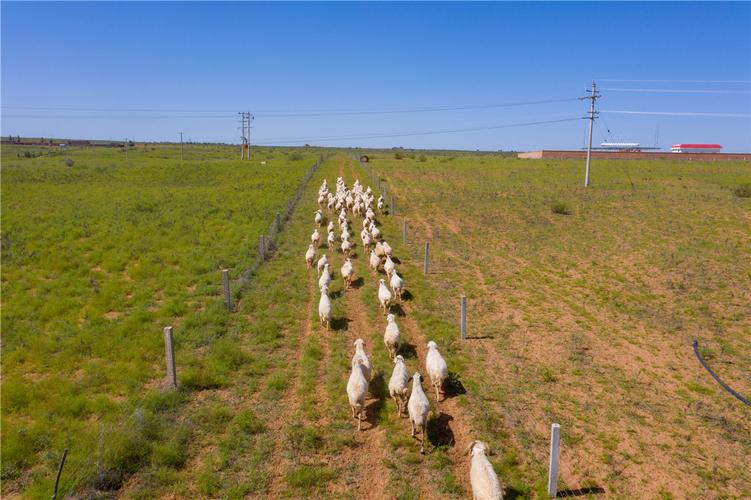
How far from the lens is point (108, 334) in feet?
36.8

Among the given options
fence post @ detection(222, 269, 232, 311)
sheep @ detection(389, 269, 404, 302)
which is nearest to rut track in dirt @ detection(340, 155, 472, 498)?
sheep @ detection(389, 269, 404, 302)

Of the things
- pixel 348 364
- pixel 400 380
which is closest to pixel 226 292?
pixel 348 364

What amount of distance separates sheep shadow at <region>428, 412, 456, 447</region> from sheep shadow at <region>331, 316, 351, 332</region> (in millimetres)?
4391

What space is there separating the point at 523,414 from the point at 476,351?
2644 millimetres

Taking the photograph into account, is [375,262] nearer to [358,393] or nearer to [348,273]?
[348,273]

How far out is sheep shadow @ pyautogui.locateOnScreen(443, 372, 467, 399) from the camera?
902cm

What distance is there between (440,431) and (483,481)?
1.95 meters

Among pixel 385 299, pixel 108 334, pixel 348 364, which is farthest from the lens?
pixel 385 299

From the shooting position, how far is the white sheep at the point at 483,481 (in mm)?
5852

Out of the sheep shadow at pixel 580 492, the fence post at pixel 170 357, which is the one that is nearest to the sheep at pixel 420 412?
the sheep shadow at pixel 580 492

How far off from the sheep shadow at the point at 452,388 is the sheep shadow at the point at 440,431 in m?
0.69

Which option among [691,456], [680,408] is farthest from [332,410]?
[680,408]

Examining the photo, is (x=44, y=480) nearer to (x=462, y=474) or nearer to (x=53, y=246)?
(x=462, y=474)

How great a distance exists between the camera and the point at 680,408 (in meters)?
8.78
